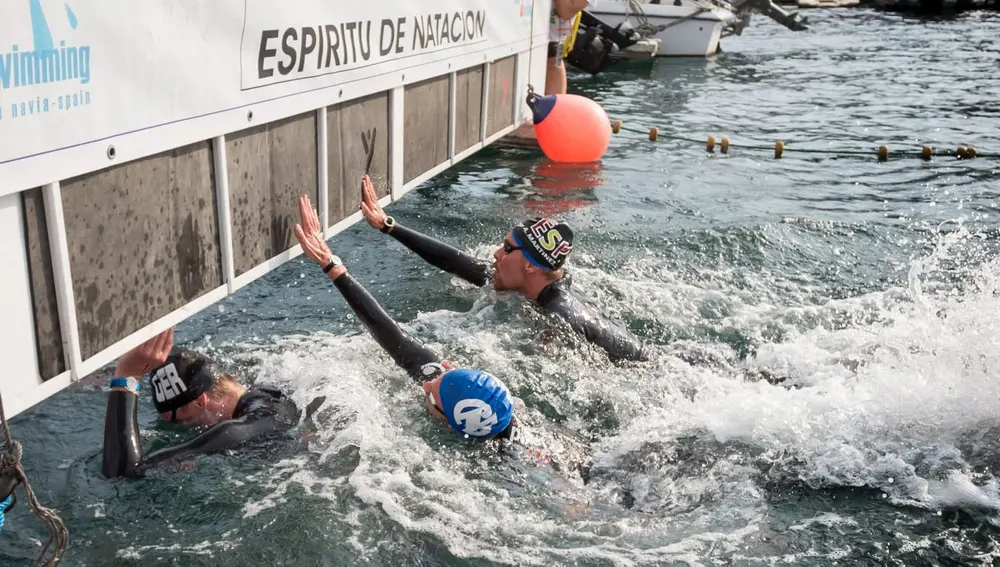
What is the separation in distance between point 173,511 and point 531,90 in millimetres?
7950

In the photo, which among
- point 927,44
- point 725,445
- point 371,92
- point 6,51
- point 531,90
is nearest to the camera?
point 6,51

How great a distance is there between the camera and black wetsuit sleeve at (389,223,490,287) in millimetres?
7071

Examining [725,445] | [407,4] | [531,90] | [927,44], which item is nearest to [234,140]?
[407,4]

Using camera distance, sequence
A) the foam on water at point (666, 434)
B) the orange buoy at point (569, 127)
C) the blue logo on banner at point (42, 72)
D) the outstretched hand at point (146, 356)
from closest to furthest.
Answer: the blue logo on banner at point (42, 72), the outstretched hand at point (146, 356), the foam on water at point (666, 434), the orange buoy at point (569, 127)

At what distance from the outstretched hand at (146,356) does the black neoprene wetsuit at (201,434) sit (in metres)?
0.12

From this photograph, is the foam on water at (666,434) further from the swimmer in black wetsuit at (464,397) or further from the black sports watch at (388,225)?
the black sports watch at (388,225)

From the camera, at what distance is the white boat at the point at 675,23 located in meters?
28.0

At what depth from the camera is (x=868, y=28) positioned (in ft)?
118

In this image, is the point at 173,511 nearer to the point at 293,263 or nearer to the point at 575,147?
the point at 293,263

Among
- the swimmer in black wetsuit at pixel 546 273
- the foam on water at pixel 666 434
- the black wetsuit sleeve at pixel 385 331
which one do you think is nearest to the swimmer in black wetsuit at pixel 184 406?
the foam on water at pixel 666 434

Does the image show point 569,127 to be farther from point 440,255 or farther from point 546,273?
point 546,273

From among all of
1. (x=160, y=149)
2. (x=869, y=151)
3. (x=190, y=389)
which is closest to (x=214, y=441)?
(x=190, y=389)

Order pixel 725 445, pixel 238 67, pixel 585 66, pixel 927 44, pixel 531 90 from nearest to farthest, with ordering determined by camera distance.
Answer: pixel 238 67 < pixel 725 445 < pixel 531 90 < pixel 585 66 < pixel 927 44

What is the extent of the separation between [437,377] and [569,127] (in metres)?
7.50
